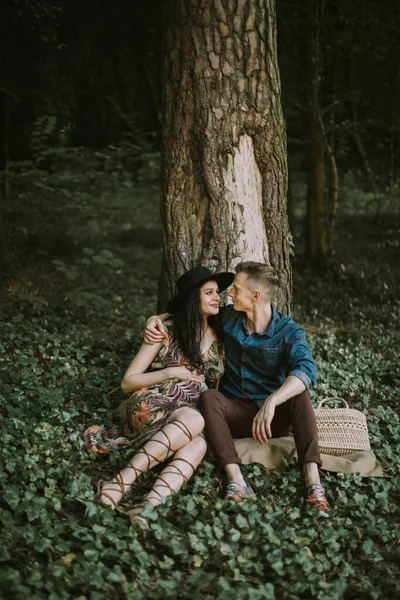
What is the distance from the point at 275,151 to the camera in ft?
20.1

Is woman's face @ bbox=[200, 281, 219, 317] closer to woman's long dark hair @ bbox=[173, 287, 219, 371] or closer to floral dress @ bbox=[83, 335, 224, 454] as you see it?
woman's long dark hair @ bbox=[173, 287, 219, 371]

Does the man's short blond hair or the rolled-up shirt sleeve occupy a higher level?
the man's short blond hair

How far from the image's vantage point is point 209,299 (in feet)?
17.7

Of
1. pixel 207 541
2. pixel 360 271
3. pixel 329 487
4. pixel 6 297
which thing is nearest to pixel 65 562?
pixel 207 541

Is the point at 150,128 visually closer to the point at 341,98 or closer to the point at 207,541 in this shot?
the point at 341,98

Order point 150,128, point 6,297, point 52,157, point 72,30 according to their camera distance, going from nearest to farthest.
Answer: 1. point 6,297
2. point 72,30
3. point 52,157
4. point 150,128

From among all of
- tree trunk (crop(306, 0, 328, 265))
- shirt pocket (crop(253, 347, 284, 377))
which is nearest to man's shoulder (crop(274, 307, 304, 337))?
shirt pocket (crop(253, 347, 284, 377))

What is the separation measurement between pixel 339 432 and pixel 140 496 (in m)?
1.59

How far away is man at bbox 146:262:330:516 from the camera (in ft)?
15.8

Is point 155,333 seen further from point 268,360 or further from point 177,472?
point 177,472

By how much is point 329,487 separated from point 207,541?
1.32m

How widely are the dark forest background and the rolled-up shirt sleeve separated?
2.36 feet

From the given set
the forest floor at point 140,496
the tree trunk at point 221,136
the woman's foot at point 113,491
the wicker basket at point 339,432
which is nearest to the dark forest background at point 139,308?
the forest floor at point 140,496

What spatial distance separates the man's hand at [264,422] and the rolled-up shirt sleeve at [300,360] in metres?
0.30
